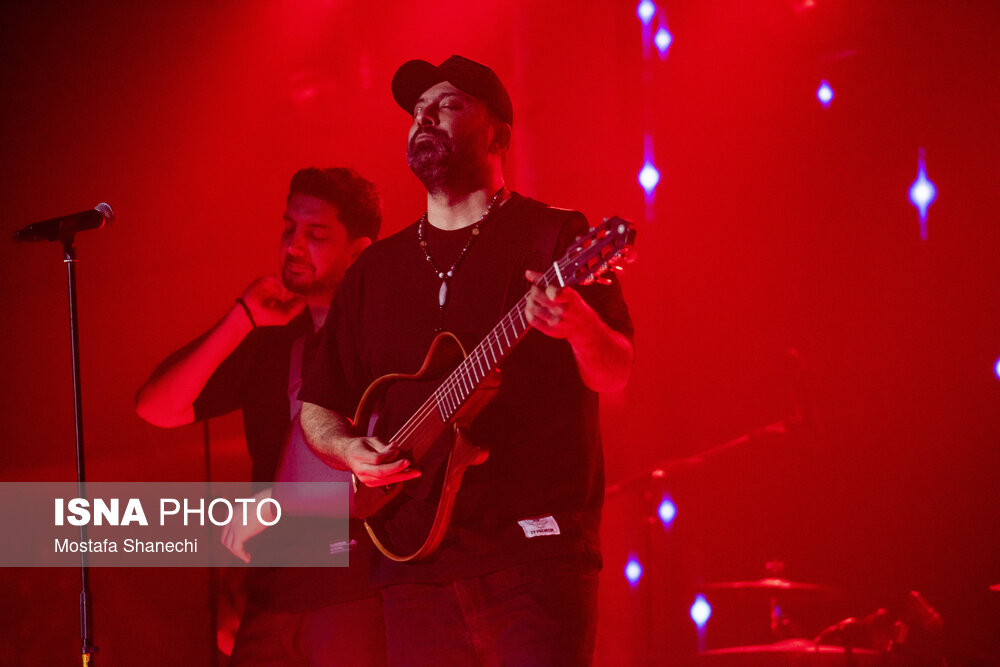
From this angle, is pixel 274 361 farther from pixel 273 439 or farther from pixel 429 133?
pixel 429 133

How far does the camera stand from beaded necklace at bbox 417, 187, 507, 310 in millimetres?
2537

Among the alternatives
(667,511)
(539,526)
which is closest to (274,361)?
(539,526)

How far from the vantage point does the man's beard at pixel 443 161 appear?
2623 millimetres

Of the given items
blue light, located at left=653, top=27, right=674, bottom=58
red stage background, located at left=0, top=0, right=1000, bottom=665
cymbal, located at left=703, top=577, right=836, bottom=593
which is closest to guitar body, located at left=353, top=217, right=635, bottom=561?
red stage background, located at left=0, top=0, right=1000, bottom=665

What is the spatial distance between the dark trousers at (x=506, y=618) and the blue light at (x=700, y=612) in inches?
118

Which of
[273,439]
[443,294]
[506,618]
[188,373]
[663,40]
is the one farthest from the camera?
[663,40]

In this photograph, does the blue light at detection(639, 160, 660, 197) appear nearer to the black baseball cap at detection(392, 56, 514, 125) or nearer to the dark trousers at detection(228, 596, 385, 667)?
the black baseball cap at detection(392, 56, 514, 125)

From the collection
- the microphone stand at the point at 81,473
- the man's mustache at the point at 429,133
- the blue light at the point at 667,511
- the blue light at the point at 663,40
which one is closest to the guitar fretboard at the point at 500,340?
the man's mustache at the point at 429,133

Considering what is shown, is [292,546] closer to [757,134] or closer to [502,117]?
[502,117]

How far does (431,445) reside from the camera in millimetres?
2352

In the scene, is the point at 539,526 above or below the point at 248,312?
below

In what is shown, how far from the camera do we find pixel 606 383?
2.25 meters

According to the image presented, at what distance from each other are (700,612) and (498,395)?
316 cm

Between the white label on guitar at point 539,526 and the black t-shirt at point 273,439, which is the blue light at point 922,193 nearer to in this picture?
the black t-shirt at point 273,439
